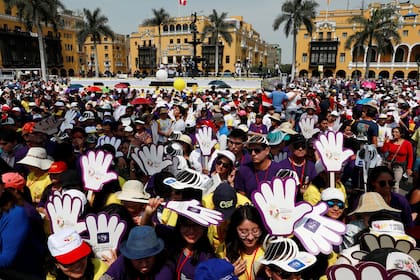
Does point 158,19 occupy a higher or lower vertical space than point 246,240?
higher

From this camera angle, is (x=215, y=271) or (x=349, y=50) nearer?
(x=215, y=271)

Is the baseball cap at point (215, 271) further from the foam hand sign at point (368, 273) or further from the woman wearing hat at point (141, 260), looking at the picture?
the foam hand sign at point (368, 273)

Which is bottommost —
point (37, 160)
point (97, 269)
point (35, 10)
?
point (97, 269)

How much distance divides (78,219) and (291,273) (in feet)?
5.62

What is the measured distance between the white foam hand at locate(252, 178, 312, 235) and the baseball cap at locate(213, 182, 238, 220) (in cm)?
35

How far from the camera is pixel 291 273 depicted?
1819mm

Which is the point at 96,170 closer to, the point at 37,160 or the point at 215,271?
the point at 37,160

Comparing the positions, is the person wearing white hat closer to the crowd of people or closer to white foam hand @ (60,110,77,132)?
the crowd of people

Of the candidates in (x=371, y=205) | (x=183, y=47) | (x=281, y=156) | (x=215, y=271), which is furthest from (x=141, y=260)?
(x=183, y=47)

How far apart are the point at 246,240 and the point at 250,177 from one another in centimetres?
132

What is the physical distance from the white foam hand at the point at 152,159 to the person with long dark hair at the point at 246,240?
1.61m

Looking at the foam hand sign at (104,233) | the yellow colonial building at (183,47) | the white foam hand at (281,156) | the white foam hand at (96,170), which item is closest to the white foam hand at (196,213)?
the foam hand sign at (104,233)

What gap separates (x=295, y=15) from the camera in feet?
120

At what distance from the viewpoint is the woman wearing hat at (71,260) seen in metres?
2.04
